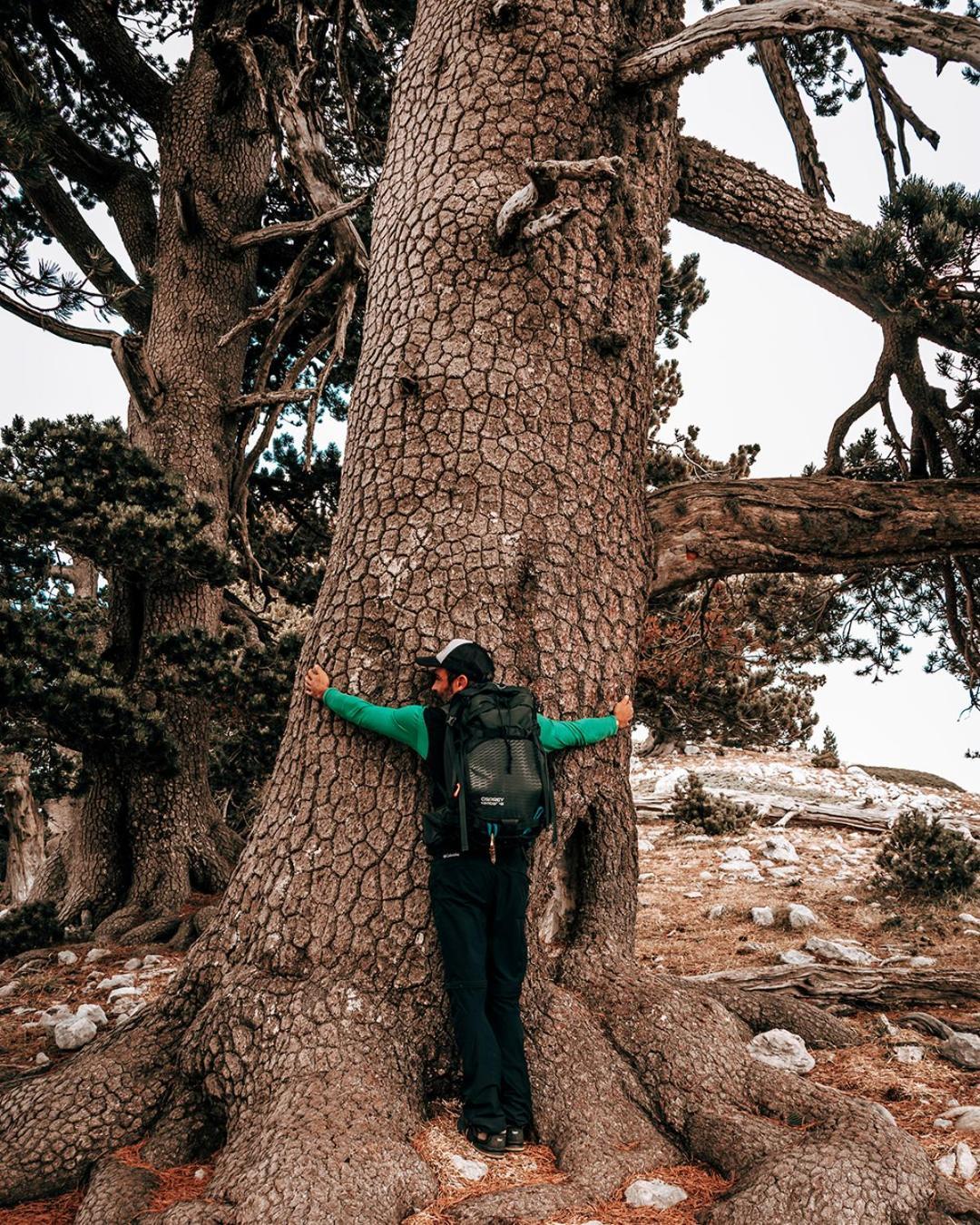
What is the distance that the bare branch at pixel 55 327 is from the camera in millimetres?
6628

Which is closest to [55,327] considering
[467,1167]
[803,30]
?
[803,30]

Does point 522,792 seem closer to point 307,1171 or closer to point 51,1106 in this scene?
point 307,1171

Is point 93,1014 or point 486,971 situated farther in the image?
point 93,1014

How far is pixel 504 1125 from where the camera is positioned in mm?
3715

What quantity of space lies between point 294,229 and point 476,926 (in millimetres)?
6273

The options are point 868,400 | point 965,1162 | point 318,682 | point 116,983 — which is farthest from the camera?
point 868,400

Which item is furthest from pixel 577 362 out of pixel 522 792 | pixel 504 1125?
pixel 504 1125

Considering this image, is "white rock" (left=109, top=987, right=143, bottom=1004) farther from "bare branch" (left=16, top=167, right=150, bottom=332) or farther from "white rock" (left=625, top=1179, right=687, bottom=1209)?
"bare branch" (left=16, top=167, right=150, bottom=332)

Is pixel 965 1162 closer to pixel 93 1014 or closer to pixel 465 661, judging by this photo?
pixel 465 661

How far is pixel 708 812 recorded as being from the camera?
11234 mm

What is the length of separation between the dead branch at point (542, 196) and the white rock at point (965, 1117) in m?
4.09

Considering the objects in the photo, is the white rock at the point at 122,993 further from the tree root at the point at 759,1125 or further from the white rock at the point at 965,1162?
the white rock at the point at 965,1162

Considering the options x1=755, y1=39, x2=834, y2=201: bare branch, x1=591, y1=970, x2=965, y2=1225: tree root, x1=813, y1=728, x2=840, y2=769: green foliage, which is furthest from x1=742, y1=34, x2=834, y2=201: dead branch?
x1=813, y1=728, x2=840, y2=769: green foliage

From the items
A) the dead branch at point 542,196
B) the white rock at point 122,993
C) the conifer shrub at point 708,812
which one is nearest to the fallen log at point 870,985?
the white rock at point 122,993
